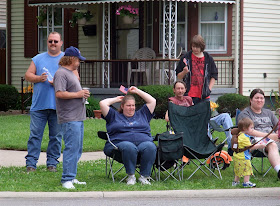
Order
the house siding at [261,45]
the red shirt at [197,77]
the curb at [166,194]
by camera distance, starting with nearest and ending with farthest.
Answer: the curb at [166,194] → the red shirt at [197,77] → the house siding at [261,45]

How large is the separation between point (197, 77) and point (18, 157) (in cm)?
348

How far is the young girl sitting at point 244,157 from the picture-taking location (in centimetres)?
801

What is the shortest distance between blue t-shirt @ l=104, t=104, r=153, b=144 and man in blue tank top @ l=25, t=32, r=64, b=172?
0.98m

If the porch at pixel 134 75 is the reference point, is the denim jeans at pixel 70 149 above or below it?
below

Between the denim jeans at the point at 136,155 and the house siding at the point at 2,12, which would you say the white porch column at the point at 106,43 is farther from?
the denim jeans at the point at 136,155

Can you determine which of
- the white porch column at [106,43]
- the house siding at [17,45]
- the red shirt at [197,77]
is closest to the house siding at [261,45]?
the white porch column at [106,43]

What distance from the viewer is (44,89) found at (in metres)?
9.07

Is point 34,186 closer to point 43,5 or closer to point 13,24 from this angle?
point 43,5

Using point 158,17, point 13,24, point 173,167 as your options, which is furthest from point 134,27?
point 173,167

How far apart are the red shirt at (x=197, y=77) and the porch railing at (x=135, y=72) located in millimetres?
7590

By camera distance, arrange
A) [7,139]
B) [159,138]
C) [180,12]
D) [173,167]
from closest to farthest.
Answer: [159,138] → [173,167] → [7,139] → [180,12]

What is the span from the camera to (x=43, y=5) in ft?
65.3

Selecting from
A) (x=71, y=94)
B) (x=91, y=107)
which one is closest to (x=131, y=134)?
(x=71, y=94)

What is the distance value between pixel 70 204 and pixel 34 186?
929mm
